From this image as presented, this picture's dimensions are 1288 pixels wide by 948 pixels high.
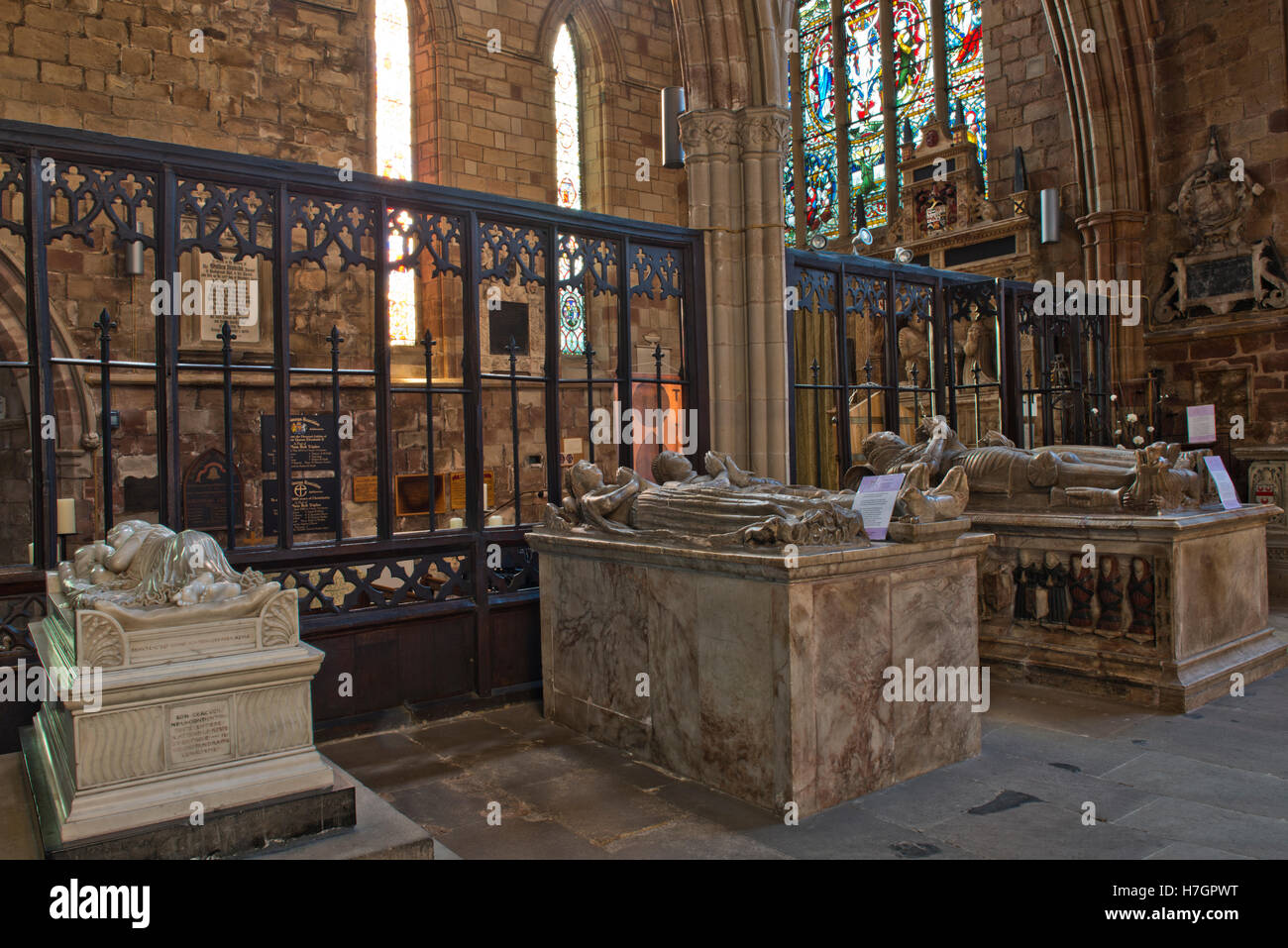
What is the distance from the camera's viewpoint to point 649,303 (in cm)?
1281

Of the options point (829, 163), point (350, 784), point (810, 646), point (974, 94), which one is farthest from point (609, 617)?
point (829, 163)

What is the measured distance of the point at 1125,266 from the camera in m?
9.05

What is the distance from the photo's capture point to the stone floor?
9.82ft

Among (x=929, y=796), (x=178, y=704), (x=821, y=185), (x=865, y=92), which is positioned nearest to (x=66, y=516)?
(x=178, y=704)

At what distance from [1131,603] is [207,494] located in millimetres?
7707

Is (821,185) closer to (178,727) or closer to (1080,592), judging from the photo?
(1080,592)

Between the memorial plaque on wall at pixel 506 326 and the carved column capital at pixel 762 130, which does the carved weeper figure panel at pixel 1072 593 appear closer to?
the carved column capital at pixel 762 130

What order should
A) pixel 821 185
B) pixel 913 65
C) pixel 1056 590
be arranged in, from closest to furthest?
1. pixel 1056 590
2. pixel 913 65
3. pixel 821 185

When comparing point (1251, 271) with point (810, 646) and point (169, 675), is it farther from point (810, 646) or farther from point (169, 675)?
point (169, 675)

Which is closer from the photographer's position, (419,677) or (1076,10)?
(419,677)

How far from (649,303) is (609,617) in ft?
30.1

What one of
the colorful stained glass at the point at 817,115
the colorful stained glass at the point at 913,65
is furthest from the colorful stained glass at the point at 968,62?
the colorful stained glass at the point at 817,115

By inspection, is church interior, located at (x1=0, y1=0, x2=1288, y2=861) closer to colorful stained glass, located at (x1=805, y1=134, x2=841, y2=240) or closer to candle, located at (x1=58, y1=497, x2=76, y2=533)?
candle, located at (x1=58, y1=497, x2=76, y2=533)

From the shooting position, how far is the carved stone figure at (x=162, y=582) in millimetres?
2496
